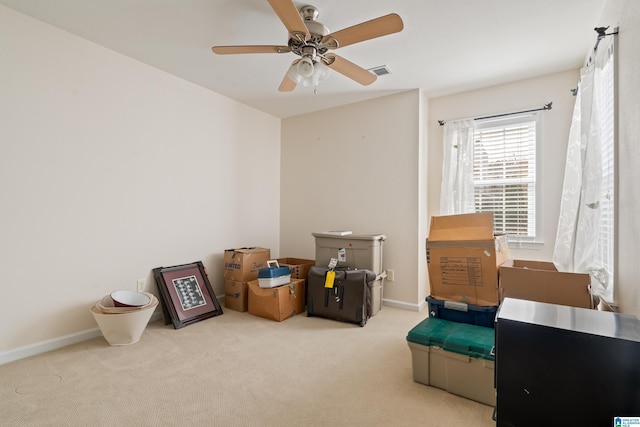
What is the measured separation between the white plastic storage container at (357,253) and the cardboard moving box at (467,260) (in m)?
0.88

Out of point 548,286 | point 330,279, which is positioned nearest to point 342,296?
point 330,279

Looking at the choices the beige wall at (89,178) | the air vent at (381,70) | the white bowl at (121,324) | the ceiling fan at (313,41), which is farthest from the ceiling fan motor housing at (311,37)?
the white bowl at (121,324)

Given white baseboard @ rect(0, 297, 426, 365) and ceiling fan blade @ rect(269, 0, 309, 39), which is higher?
ceiling fan blade @ rect(269, 0, 309, 39)

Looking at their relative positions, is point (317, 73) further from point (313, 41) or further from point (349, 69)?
point (349, 69)

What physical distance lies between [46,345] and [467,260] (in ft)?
10.7

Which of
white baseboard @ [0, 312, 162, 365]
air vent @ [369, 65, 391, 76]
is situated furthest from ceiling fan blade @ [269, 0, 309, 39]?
white baseboard @ [0, 312, 162, 365]

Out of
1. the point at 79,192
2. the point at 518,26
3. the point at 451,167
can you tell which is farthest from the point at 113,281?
the point at 518,26

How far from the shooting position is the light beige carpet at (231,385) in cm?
165

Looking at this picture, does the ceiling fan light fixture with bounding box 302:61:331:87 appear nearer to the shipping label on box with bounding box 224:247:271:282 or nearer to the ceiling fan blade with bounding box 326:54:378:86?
the ceiling fan blade with bounding box 326:54:378:86

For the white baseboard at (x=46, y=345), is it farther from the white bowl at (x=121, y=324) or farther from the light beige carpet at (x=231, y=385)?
the white bowl at (x=121, y=324)

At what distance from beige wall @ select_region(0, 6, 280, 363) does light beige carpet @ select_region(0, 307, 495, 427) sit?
1.61 feet

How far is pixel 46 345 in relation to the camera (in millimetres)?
2375

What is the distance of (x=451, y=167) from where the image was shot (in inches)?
140

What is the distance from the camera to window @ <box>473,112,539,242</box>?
10.5 ft
